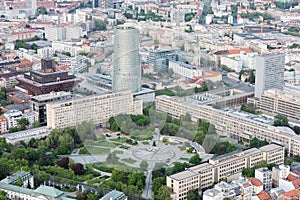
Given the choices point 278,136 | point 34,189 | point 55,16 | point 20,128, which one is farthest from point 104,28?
point 34,189

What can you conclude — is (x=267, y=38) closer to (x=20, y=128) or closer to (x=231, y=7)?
(x=231, y=7)

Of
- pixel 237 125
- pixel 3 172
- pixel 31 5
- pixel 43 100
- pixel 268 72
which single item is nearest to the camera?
pixel 3 172

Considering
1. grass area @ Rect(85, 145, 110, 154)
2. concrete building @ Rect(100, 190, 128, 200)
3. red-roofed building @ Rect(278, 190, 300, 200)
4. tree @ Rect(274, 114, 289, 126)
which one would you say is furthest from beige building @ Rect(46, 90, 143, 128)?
red-roofed building @ Rect(278, 190, 300, 200)

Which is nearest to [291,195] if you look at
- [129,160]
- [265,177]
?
[265,177]

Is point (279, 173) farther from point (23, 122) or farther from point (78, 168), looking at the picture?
point (23, 122)

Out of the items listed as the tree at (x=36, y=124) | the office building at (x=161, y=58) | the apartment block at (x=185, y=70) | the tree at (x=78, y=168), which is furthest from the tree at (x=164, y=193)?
the office building at (x=161, y=58)

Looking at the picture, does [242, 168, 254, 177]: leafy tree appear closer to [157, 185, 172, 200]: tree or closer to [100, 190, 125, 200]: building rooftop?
[157, 185, 172, 200]: tree

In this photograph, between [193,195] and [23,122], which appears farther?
[23,122]
